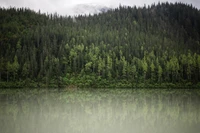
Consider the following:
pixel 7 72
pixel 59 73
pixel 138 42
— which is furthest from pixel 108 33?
pixel 7 72

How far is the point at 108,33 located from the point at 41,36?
45.9m

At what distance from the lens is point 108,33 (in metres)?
171

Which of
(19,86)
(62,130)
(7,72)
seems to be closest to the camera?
(62,130)

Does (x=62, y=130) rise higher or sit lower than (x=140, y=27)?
lower

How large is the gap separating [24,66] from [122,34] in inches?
3122

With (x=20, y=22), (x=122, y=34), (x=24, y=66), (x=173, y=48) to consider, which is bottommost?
(x=24, y=66)

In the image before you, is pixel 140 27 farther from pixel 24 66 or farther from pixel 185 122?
pixel 185 122

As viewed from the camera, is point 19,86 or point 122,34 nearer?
point 19,86

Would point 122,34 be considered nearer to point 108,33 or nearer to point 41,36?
point 108,33

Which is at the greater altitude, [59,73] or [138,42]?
[138,42]

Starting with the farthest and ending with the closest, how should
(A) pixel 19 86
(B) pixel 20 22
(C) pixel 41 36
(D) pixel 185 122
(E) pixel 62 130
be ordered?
(B) pixel 20 22, (C) pixel 41 36, (A) pixel 19 86, (D) pixel 185 122, (E) pixel 62 130

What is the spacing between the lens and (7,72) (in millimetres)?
111125

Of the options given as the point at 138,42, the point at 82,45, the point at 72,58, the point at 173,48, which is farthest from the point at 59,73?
the point at 173,48

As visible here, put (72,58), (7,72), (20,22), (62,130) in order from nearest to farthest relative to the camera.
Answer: (62,130) < (7,72) < (72,58) < (20,22)
